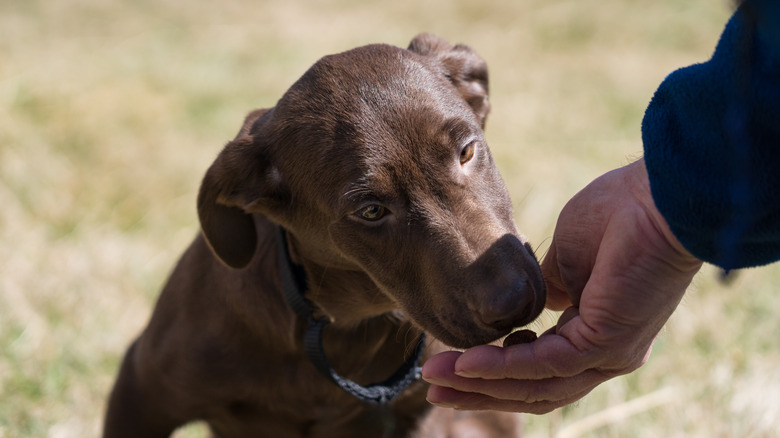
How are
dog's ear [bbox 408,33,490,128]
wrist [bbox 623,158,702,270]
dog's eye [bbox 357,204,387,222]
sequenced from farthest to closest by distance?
1. dog's ear [bbox 408,33,490,128]
2. dog's eye [bbox 357,204,387,222]
3. wrist [bbox 623,158,702,270]

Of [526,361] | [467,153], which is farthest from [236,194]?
[526,361]

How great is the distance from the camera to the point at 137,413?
3.24m

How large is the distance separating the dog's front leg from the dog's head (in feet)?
2.41

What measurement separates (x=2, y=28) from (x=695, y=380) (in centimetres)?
770

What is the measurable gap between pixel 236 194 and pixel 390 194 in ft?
2.08

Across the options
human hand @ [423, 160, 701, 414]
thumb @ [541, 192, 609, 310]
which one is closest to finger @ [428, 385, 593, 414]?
human hand @ [423, 160, 701, 414]

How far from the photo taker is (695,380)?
4285 mm

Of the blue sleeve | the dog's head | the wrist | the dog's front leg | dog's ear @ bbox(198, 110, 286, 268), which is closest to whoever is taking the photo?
the blue sleeve

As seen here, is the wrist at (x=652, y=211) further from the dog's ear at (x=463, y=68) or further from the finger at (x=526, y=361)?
the dog's ear at (x=463, y=68)

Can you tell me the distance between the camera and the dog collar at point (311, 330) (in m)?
2.90

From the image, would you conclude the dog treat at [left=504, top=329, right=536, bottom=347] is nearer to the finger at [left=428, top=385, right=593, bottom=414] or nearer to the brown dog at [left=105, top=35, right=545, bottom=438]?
the brown dog at [left=105, top=35, right=545, bottom=438]

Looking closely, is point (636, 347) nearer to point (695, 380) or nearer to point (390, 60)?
point (390, 60)

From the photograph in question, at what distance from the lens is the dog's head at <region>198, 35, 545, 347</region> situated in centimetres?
236

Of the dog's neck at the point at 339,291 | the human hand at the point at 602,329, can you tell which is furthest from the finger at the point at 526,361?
the dog's neck at the point at 339,291
